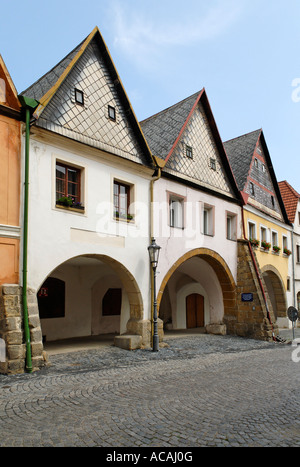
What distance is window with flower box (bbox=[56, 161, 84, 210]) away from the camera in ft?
36.4

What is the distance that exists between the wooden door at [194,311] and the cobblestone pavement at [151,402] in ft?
33.5

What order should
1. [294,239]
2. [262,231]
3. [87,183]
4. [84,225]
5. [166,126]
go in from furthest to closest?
[294,239] → [262,231] → [166,126] → [87,183] → [84,225]

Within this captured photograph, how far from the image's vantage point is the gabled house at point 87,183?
1040cm

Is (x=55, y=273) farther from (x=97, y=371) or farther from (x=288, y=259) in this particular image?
(x=288, y=259)

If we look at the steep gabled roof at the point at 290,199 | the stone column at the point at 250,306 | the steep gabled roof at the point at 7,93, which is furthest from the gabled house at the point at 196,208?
the steep gabled roof at the point at 290,199

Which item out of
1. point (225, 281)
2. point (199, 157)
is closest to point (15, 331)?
point (199, 157)

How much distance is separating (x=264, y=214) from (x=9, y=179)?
16.4 metres

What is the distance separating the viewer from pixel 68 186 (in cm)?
1167

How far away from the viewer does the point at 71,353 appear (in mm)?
11883

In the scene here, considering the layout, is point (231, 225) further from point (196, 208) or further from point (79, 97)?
point (79, 97)

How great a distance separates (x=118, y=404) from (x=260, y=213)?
1746cm

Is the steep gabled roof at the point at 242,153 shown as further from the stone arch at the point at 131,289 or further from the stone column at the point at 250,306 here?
the stone arch at the point at 131,289

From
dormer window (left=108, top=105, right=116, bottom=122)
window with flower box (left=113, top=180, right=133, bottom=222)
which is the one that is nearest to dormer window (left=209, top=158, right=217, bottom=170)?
window with flower box (left=113, top=180, right=133, bottom=222)

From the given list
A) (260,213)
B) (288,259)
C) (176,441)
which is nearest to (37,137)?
(176,441)
